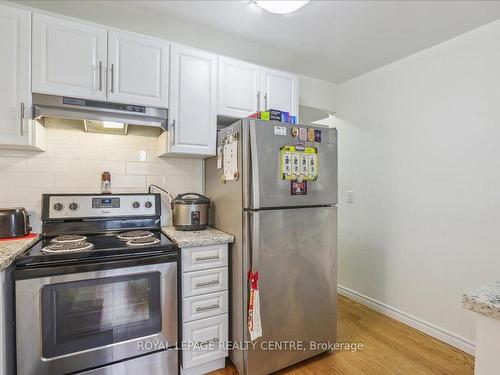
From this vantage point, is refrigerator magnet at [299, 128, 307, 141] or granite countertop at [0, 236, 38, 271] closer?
granite countertop at [0, 236, 38, 271]

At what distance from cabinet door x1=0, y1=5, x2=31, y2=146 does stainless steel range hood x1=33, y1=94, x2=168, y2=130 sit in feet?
0.23

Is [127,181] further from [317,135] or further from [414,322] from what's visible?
[414,322]

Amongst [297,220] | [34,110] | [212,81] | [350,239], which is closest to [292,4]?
[212,81]

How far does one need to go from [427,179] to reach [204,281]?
1946 millimetres

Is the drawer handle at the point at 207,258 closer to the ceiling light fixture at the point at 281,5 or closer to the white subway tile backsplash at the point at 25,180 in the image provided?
the white subway tile backsplash at the point at 25,180

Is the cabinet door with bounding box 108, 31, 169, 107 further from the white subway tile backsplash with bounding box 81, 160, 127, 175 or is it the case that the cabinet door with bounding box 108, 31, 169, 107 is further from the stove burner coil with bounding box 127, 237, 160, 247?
the stove burner coil with bounding box 127, 237, 160, 247

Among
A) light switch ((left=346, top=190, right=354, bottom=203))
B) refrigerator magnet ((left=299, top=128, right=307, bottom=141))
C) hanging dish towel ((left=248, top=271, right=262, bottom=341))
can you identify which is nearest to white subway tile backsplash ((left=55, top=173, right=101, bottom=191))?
hanging dish towel ((left=248, top=271, right=262, bottom=341))

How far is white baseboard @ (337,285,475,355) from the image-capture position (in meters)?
2.03

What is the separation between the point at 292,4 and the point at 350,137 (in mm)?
1718

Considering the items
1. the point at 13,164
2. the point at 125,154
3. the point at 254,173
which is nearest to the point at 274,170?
the point at 254,173

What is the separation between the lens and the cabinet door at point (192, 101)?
76.5 inches

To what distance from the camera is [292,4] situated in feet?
5.28

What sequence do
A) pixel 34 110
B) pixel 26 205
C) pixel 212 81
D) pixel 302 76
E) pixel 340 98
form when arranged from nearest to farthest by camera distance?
pixel 34 110 → pixel 26 205 → pixel 212 81 → pixel 302 76 → pixel 340 98

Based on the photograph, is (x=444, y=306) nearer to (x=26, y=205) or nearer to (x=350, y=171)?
(x=350, y=171)
